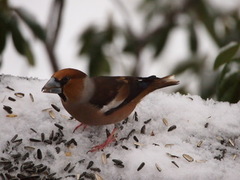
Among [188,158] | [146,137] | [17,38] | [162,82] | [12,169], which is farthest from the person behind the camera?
[17,38]

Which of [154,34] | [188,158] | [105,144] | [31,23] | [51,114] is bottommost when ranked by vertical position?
[188,158]

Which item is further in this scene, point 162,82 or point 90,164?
point 162,82

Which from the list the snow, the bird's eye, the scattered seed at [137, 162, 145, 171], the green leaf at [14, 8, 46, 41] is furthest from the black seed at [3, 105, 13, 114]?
the green leaf at [14, 8, 46, 41]

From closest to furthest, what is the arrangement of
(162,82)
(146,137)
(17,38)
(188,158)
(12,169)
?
(12,169) < (188,158) < (146,137) < (162,82) < (17,38)

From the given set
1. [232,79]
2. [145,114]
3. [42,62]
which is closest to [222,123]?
[232,79]

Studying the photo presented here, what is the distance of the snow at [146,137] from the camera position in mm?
1787

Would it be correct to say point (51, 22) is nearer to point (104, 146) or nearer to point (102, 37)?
point (102, 37)

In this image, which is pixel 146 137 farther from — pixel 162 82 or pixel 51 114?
pixel 51 114

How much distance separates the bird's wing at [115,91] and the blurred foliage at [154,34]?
653 mm

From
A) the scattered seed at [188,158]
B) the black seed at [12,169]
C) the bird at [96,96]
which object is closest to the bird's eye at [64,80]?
the bird at [96,96]

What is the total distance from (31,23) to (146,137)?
1075 mm

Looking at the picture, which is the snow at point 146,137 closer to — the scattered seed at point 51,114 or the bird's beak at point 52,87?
the scattered seed at point 51,114

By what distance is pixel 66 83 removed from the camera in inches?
76.4

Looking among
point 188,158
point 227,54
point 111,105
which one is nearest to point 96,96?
point 111,105
